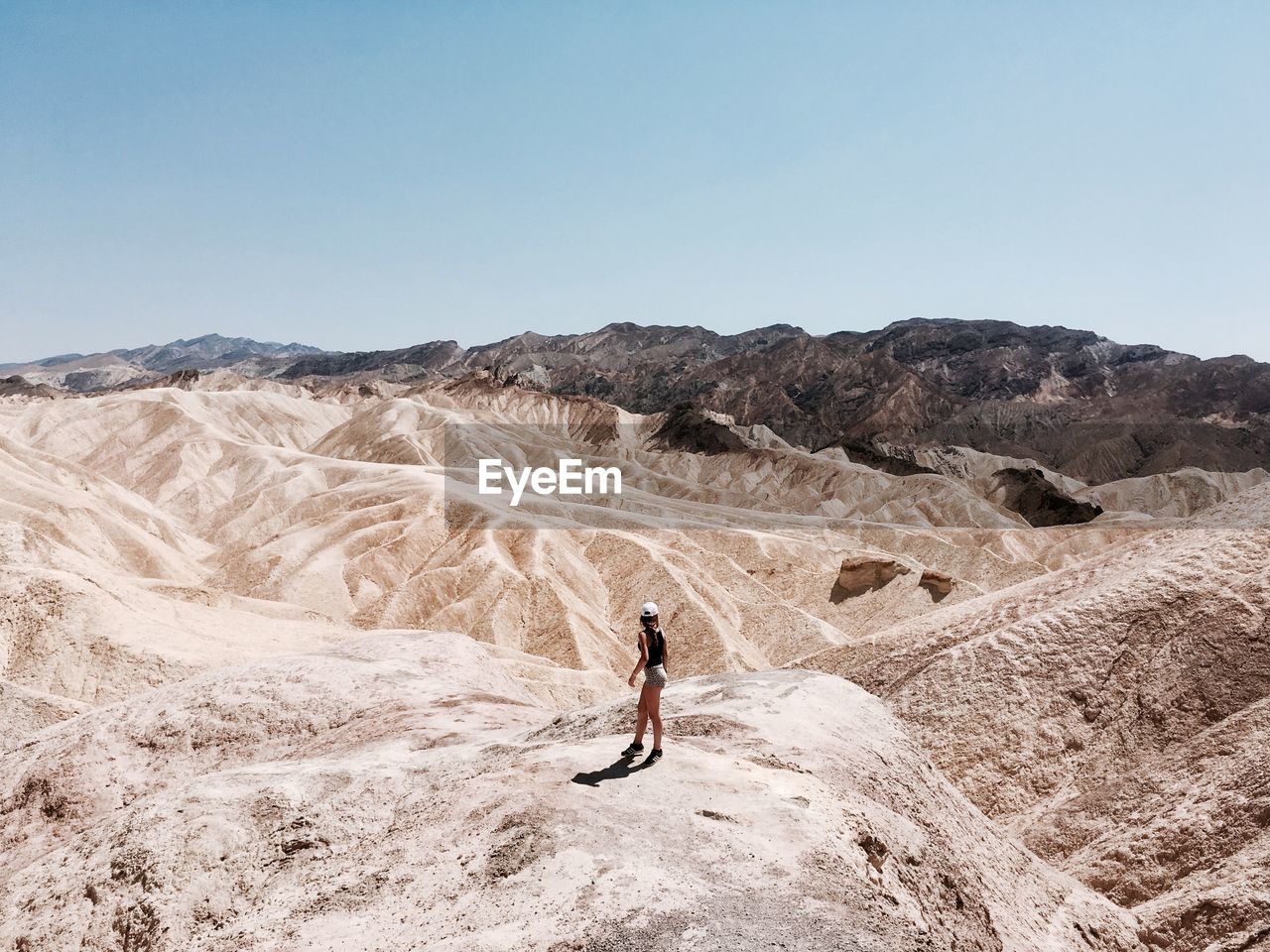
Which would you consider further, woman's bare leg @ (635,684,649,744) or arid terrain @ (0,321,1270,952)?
woman's bare leg @ (635,684,649,744)

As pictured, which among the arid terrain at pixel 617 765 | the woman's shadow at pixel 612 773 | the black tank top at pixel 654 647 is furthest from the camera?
the black tank top at pixel 654 647

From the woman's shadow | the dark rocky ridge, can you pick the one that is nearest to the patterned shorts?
the woman's shadow

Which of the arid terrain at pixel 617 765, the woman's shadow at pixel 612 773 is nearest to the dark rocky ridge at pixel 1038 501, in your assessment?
the arid terrain at pixel 617 765

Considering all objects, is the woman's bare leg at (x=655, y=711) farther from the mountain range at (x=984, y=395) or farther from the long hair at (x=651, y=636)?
the mountain range at (x=984, y=395)

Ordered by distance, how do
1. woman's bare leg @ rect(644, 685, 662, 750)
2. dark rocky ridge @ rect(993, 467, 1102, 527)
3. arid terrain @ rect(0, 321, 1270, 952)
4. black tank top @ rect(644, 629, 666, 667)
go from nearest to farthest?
arid terrain @ rect(0, 321, 1270, 952), woman's bare leg @ rect(644, 685, 662, 750), black tank top @ rect(644, 629, 666, 667), dark rocky ridge @ rect(993, 467, 1102, 527)

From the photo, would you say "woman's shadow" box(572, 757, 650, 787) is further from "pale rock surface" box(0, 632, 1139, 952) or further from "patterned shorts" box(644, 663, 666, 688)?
"patterned shorts" box(644, 663, 666, 688)

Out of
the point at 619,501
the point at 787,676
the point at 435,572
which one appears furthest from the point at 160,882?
the point at 619,501

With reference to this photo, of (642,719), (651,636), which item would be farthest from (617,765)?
(651,636)
